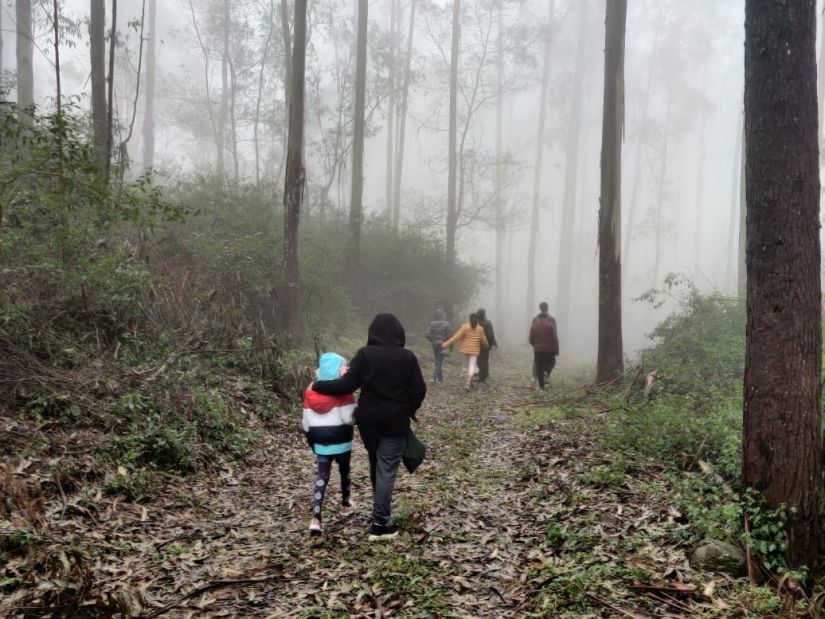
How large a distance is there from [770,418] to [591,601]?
6.84 ft

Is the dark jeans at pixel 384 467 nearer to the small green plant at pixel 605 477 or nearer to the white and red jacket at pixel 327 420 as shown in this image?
the white and red jacket at pixel 327 420

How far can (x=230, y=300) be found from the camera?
1204 cm

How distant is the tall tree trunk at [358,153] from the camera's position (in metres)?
18.8

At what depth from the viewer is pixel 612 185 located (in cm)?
1119

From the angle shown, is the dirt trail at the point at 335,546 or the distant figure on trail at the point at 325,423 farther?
the distant figure on trail at the point at 325,423

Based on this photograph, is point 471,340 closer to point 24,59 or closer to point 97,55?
point 97,55

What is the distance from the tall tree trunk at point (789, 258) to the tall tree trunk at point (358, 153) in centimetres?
1528

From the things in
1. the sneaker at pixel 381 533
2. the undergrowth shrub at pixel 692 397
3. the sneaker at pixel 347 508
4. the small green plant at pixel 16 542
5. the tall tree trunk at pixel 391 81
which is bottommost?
the sneaker at pixel 347 508

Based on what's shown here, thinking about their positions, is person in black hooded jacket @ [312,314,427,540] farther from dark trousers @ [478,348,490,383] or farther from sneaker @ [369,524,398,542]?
dark trousers @ [478,348,490,383]

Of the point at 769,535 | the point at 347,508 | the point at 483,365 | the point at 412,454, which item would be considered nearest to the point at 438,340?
the point at 483,365

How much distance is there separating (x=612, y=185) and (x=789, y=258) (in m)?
7.26

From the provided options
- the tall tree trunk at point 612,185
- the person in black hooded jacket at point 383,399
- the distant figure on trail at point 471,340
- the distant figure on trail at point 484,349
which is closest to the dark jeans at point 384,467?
the person in black hooded jacket at point 383,399

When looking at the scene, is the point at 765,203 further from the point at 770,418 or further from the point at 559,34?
the point at 559,34

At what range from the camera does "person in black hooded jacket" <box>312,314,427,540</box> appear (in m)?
4.85
